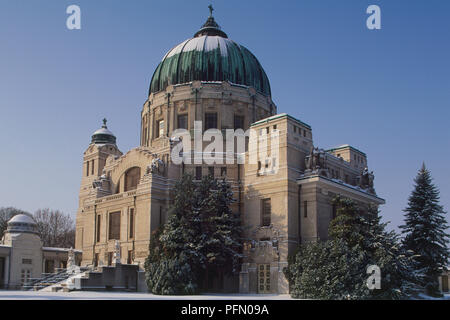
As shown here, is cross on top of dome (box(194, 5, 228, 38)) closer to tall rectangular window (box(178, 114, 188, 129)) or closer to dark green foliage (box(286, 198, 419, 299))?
tall rectangular window (box(178, 114, 188, 129))

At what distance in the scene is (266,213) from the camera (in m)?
45.1

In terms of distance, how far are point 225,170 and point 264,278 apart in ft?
37.2

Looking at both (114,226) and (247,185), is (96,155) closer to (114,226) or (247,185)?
(114,226)

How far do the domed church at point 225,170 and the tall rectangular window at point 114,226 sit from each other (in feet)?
0.33

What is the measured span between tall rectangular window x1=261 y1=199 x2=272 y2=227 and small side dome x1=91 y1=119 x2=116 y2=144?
27168mm

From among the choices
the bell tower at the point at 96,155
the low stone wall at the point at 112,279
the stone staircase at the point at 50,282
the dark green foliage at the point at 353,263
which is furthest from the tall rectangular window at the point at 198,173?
the bell tower at the point at 96,155

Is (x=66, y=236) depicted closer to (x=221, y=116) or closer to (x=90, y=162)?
(x=90, y=162)

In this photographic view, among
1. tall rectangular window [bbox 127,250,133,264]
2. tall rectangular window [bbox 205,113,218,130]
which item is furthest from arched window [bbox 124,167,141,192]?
tall rectangular window [bbox 205,113,218,130]

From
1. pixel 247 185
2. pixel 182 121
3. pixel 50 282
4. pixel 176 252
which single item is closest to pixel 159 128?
pixel 182 121

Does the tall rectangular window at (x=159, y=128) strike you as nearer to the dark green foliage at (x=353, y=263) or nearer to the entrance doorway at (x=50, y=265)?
the entrance doorway at (x=50, y=265)

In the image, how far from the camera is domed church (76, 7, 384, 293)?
43594 millimetres

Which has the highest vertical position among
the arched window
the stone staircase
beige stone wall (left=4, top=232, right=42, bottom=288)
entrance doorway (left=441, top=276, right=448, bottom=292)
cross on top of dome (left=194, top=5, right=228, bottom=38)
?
cross on top of dome (left=194, top=5, right=228, bottom=38)

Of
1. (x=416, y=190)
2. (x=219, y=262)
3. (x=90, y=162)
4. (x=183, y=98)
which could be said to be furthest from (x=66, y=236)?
(x=416, y=190)

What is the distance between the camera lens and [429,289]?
4412 cm
